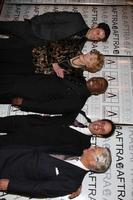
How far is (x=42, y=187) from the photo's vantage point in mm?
1991

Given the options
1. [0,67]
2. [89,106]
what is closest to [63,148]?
[89,106]

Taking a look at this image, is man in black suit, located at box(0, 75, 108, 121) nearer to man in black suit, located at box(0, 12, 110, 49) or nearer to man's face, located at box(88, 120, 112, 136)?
man's face, located at box(88, 120, 112, 136)

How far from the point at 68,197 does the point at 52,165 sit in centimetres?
47

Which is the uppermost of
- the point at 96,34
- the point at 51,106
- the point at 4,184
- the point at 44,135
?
the point at 96,34

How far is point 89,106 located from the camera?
2.70 metres

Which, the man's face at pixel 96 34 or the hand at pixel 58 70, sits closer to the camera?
the hand at pixel 58 70

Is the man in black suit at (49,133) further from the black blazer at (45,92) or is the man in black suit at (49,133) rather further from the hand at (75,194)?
the hand at (75,194)

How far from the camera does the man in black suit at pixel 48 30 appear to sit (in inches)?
98.0

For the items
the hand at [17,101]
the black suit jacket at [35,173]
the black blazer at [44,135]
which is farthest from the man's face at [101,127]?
the hand at [17,101]

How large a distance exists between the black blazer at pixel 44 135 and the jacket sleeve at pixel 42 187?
0.22 m

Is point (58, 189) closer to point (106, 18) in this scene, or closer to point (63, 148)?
point (63, 148)

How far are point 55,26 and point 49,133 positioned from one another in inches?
35.5

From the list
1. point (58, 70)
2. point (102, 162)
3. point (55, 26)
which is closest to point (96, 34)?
point (55, 26)

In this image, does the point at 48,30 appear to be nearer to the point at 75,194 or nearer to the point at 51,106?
the point at 51,106
